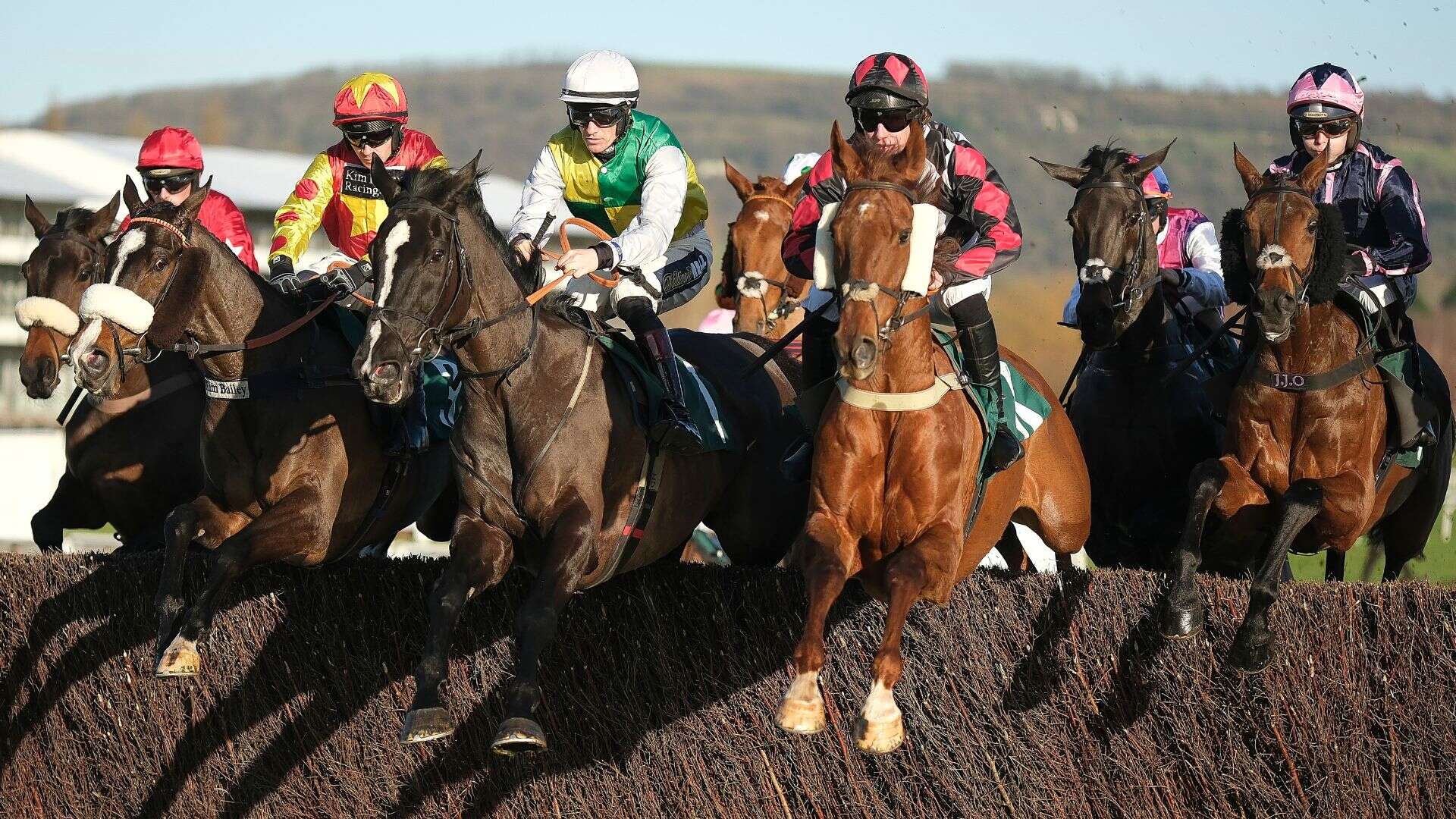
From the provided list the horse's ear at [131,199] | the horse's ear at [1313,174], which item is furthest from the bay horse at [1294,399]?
the horse's ear at [131,199]

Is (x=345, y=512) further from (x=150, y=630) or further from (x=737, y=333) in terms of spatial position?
(x=737, y=333)

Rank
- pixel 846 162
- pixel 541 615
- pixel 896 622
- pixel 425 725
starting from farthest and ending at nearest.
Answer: pixel 541 615 < pixel 846 162 < pixel 425 725 < pixel 896 622

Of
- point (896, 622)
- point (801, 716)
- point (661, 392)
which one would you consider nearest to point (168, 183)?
point (661, 392)

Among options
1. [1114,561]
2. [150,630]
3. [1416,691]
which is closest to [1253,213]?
[1416,691]

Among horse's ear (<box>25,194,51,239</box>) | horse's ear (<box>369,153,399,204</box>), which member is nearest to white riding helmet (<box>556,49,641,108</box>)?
horse's ear (<box>369,153,399,204</box>)

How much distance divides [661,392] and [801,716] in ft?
6.27

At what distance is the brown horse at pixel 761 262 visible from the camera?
9.89 metres

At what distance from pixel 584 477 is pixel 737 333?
213 centimetres

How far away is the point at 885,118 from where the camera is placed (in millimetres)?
5695

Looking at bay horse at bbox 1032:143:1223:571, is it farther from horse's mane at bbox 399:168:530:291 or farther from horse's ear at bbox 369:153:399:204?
horse's ear at bbox 369:153:399:204

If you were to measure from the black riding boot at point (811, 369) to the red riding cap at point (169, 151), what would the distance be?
11.0ft

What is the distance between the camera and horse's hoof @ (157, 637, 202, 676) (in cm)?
576

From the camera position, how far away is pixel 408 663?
6.81 metres

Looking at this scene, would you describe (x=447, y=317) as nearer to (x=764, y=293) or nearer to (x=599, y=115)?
(x=599, y=115)
